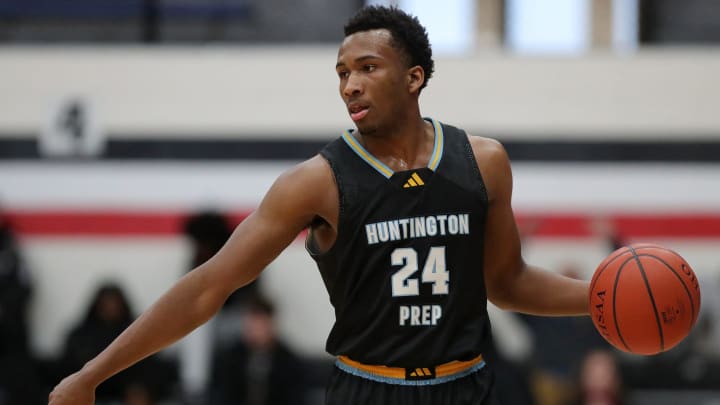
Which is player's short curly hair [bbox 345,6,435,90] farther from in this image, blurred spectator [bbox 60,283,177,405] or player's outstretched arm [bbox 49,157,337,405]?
blurred spectator [bbox 60,283,177,405]

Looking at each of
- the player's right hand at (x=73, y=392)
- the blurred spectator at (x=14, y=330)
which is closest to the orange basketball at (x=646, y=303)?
the player's right hand at (x=73, y=392)

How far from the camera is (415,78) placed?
3.53 metres

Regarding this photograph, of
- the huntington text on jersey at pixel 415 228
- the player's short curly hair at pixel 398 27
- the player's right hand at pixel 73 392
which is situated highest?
the player's short curly hair at pixel 398 27

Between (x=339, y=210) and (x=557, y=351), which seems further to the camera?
(x=557, y=351)

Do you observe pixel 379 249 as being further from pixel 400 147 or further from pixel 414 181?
pixel 400 147

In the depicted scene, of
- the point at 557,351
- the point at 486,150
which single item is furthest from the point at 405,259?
the point at 557,351

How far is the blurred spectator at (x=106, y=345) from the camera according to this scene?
8.93 metres

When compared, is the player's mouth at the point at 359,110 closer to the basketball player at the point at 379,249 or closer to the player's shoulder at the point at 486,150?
the basketball player at the point at 379,249

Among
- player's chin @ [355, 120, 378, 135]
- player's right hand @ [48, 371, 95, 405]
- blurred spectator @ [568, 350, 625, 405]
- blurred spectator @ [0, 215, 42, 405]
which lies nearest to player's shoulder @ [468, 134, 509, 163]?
player's chin @ [355, 120, 378, 135]

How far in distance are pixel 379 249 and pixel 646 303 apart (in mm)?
978

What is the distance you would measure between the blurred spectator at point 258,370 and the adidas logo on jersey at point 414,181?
5446mm

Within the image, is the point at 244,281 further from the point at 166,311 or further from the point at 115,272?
the point at 115,272

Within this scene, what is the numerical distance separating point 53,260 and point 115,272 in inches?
24.6

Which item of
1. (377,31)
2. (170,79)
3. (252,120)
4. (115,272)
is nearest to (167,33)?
(170,79)
